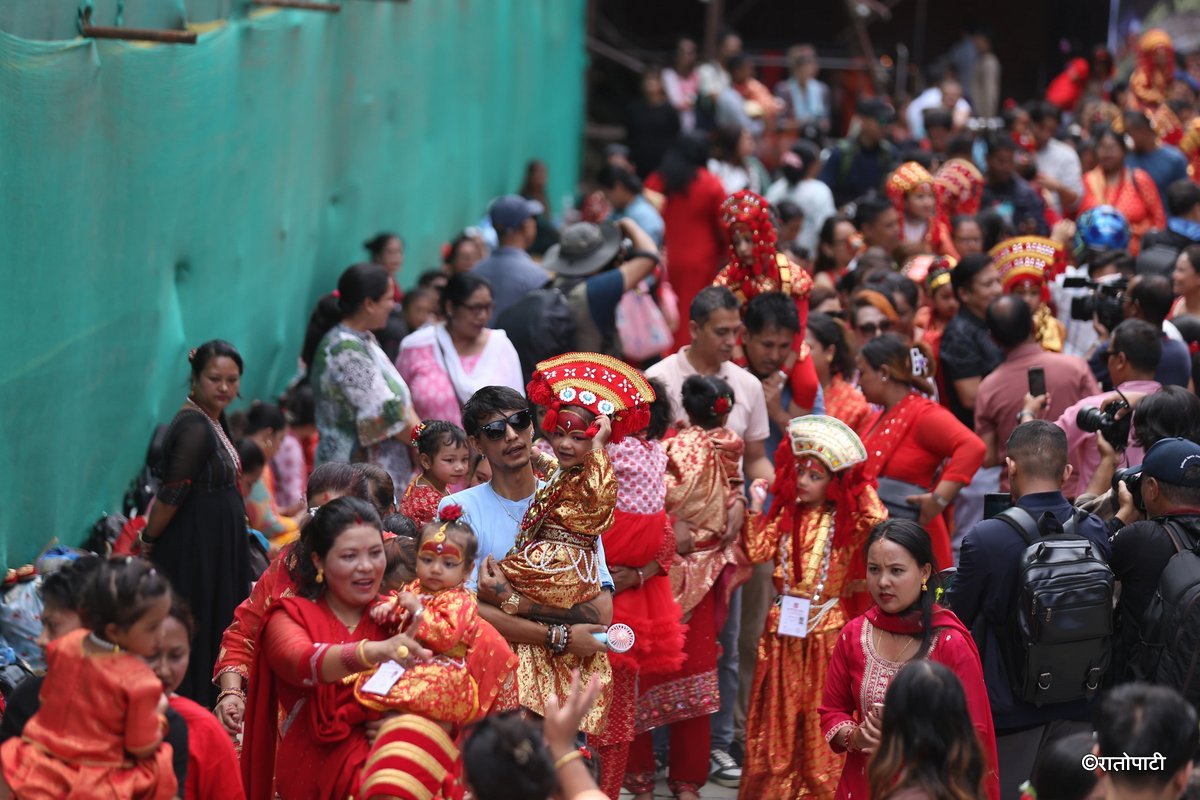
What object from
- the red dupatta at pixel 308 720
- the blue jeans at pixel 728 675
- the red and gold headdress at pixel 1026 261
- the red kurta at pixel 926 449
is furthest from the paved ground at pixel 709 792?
the red and gold headdress at pixel 1026 261

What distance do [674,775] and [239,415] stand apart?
2939 millimetres

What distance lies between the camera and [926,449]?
639 centimetres

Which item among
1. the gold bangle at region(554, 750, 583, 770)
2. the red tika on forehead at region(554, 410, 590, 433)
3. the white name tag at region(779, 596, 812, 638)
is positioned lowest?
the white name tag at region(779, 596, 812, 638)

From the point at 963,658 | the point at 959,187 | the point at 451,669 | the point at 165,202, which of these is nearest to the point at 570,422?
the point at 451,669

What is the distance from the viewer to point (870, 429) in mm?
6668

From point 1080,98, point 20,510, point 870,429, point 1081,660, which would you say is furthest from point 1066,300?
point 1080,98

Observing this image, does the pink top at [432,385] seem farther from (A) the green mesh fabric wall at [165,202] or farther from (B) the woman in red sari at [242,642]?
(B) the woman in red sari at [242,642]

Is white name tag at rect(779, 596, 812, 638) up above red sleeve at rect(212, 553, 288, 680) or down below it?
below

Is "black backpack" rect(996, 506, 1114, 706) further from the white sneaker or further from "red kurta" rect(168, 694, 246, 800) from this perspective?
"red kurta" rect(168, 694, 246, 800)

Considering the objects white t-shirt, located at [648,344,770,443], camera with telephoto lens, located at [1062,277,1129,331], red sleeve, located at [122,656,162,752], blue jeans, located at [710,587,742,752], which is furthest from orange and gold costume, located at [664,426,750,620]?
red sleeve, located at [122,656,162,752]

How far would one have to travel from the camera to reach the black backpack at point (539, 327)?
7840 millimetres

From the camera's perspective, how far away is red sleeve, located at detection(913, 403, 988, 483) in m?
6.26

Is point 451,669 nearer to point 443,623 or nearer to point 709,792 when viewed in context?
point 443,623

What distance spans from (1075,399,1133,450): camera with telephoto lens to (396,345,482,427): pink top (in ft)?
8.94
